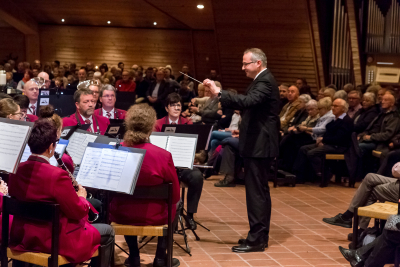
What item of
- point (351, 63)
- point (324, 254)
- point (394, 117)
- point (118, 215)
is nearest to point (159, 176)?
point (118, 215)

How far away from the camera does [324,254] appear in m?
4.42

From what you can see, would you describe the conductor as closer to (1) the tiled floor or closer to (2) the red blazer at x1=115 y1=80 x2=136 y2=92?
(1) the tiled floor

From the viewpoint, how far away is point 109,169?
3400mm

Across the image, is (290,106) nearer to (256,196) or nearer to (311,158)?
(311,158)

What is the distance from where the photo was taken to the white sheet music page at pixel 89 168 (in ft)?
11.2

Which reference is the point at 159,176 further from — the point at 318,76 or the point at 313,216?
the point at 318,76

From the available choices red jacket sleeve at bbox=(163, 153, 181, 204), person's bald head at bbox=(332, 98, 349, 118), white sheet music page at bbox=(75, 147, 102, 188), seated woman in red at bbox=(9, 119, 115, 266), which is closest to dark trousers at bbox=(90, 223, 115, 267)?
seated woman in red at bbox=(9, 119, 115, 266)

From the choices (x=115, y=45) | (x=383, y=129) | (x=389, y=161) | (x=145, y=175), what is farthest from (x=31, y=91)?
(x=115, y=45)

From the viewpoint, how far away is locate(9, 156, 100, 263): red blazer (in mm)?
2857

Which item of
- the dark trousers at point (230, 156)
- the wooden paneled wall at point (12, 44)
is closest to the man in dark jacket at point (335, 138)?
the dark trousers at point (230, 156)

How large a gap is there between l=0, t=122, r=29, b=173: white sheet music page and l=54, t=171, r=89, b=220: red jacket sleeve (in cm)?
29

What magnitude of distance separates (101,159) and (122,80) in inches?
367

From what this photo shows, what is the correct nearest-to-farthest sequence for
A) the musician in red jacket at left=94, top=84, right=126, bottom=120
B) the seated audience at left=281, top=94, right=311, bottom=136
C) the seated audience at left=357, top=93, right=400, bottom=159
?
the musician in red jacket at left=94, top=84, right=126, bottom=120 < the seated audience at left=357, top=93, right=400, bottom=159 < the seated audience at left=281, top=94, right=311, bottom=136

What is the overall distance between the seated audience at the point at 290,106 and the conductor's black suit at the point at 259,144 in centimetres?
369
